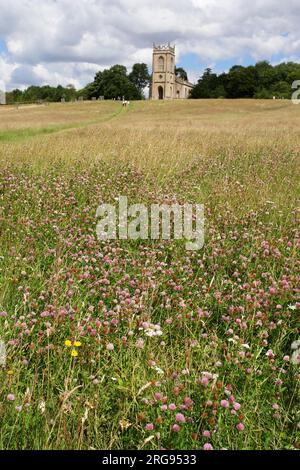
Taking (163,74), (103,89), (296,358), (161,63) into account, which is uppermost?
(161,63)

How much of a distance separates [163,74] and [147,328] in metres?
148

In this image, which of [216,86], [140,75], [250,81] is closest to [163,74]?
[140,75]

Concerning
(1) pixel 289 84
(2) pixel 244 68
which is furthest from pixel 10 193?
(2) pixel 244 68

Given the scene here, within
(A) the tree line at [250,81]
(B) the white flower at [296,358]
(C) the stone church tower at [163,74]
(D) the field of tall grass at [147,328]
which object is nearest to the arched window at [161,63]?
(C) the stone church tower at [163,74]

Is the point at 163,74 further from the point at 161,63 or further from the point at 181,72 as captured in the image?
the point at 181,72

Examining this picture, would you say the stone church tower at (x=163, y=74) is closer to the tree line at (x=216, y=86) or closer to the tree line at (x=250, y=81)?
the tree line at (x=216, y=86)

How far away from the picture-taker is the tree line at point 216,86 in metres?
112

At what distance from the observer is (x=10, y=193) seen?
22.0ft

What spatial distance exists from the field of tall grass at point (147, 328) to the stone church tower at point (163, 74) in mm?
138615

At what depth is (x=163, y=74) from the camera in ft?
459

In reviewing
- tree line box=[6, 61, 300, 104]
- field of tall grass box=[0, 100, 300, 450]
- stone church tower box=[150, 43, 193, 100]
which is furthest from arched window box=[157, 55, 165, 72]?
field of tall grass box=[0, 100, 300, 450]

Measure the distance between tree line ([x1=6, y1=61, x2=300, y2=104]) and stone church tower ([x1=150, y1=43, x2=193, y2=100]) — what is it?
1037 cm
